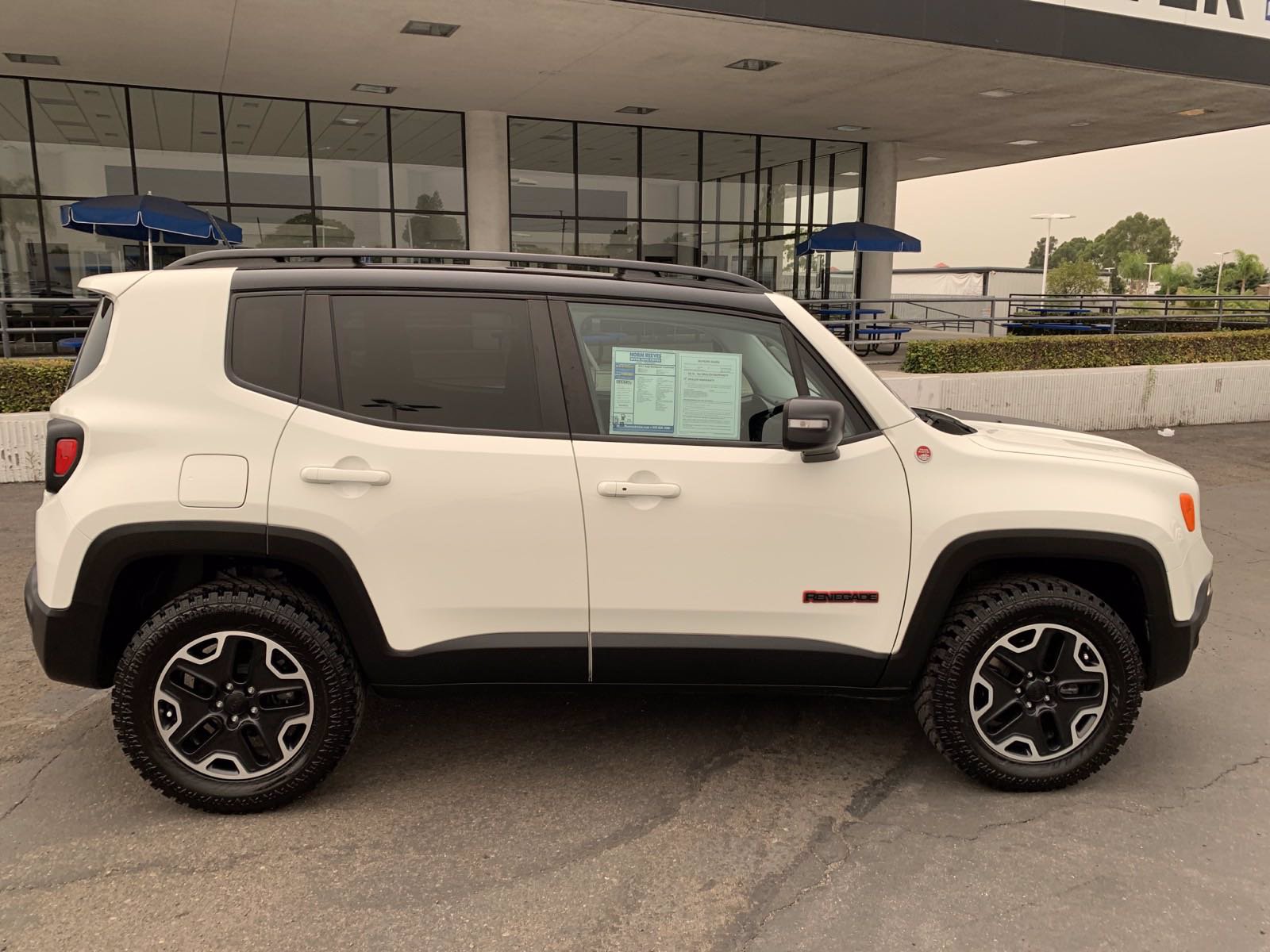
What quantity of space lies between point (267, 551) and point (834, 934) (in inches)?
80.2

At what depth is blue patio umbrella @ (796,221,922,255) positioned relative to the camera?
17.9m

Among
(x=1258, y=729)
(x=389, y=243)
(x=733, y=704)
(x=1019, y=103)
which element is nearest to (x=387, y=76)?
(x=389, y=243)

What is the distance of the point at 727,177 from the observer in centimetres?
2136

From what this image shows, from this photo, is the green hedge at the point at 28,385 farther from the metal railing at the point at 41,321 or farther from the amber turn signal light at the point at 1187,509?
the amber turn signal light at the point at 1187,509

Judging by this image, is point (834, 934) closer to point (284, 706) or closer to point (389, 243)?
point (284, 706)

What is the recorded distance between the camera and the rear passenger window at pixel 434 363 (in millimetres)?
3195

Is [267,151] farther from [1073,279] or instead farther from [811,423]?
[1073,279]

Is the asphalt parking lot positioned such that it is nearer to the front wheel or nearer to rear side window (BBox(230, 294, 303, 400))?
the front wheel

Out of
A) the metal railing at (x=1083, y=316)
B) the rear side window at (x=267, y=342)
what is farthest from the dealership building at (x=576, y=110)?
the rear side window at (x=267, y=342)

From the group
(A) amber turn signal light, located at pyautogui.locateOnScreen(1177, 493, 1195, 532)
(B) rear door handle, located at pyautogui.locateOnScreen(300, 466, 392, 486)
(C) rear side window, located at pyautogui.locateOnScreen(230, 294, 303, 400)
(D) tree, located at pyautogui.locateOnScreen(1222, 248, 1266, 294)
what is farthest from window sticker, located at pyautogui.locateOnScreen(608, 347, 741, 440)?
(D) tree, located at pyautogui.locateOnScreen(1222, 248, 1266, 294)

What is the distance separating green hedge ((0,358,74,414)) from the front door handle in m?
7.72

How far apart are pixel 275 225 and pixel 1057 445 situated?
17.0 meters

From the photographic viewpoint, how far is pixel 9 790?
11.2 ft

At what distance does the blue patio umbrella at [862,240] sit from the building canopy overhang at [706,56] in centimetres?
200
